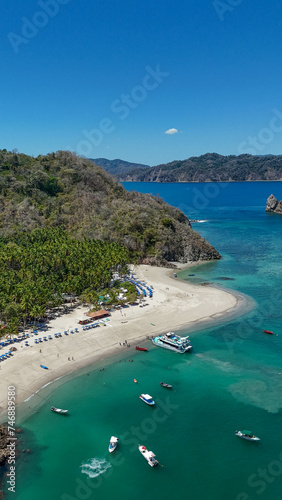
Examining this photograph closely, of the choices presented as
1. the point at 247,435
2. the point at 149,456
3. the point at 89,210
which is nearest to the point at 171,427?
the point at 149,456

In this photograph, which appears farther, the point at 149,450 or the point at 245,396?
the point at 245,396

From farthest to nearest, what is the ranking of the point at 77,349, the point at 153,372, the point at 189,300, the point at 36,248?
1. the point at 36,248
2. the point at 189,300
3. the point at 77,349
4. the point at 153,372

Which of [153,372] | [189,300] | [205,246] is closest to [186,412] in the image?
[153,372]

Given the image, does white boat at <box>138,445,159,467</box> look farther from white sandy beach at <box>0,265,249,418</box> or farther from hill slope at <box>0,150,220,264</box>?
hill slope at <box>0,150,220,264</box>

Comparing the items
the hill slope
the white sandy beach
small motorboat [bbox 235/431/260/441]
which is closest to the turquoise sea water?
small motorboat [bbox 235/431/260/441]

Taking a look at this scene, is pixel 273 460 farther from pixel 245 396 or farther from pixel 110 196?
pixel 110 196

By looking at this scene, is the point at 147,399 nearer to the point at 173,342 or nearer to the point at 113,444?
the point at 113,444

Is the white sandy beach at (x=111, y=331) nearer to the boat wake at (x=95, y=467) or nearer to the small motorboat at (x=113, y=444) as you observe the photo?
the boat wake at (x=95, y=467)
